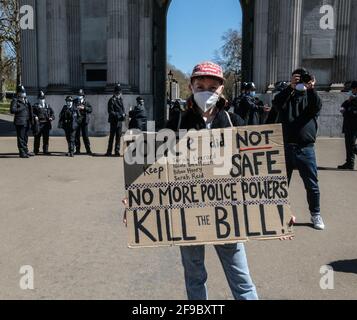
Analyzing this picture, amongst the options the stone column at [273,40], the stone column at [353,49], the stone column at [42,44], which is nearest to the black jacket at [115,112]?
the stone column at [273,40]

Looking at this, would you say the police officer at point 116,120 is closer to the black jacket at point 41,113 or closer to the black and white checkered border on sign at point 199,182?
the black jacket at point 41,113

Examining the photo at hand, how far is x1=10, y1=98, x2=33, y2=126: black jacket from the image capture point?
1275 cm

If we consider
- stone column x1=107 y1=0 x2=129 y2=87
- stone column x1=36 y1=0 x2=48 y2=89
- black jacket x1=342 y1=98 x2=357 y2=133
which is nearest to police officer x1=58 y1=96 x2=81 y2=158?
stone column x1=107 y1=0 x2=129 y2=87

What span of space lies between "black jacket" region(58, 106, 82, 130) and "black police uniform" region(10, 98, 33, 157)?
102 centimetres

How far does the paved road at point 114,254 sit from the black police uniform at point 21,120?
15.2 ft

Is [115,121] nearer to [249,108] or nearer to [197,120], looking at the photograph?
[249,108]

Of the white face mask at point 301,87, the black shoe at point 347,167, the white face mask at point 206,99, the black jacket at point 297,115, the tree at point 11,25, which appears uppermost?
the tree at point 11,25

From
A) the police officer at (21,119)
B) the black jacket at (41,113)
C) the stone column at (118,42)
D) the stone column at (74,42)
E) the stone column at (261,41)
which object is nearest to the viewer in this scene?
the police officer at (21,119)

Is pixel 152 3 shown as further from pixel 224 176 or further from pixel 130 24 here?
pixel 224 176

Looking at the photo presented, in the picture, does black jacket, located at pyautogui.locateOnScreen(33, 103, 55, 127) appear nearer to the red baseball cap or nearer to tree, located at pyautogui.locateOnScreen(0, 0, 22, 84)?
the red baseball cap

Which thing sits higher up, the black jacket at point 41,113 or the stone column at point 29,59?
A: the stone column at point 29,59

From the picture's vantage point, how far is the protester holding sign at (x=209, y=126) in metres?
3.02

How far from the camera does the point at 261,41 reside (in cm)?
1914

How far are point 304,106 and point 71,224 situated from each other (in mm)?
3553
